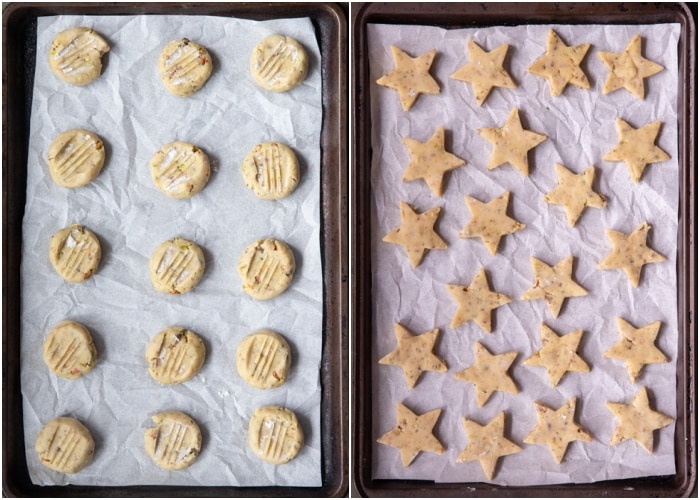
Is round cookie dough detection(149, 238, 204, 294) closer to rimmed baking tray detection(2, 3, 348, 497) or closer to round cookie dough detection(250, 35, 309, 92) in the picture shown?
rimmed baking tray detection(2, 3, 348, 497)

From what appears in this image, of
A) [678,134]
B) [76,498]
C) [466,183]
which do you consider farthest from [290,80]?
[76,498]

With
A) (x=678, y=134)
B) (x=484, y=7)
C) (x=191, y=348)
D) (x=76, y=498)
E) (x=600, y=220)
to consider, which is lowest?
(x=76, y=498)

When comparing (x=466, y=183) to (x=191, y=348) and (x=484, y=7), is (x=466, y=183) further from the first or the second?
(x=191, y=348)

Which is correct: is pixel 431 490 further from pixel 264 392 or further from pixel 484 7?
pixel 484 7

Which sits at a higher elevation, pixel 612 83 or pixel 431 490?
pixel 612 83

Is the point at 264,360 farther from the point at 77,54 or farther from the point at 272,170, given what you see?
the point at 77,54

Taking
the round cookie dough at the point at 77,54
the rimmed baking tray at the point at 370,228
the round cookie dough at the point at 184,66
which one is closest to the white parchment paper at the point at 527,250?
the rimmed baking tray at the point at 370,228
